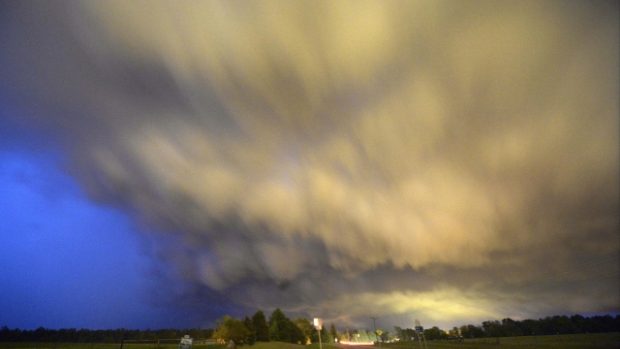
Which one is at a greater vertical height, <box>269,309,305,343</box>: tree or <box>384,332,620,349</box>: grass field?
<box>269,309,305,343</box>: tree

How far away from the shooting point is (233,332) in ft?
332

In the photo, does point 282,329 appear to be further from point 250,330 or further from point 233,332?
point 233,332

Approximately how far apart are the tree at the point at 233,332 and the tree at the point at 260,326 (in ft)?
34.8

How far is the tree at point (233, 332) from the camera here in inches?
3925

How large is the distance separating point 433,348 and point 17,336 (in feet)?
638

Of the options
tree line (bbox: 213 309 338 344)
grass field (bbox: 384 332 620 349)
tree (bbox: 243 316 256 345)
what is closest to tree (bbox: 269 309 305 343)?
tree line (bbox: 213 309 338 344)

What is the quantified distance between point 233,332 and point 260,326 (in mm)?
20126

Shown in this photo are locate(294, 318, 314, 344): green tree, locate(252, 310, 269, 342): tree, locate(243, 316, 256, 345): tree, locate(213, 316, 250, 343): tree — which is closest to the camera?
locate(213, 316, 250, 343): tree

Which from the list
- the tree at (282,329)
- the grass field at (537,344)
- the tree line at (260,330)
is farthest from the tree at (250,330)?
the grass field at (537,344)

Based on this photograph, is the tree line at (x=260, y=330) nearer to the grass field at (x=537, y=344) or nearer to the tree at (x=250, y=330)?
the tree at (x=250, y=330)

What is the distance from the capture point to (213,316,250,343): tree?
9969 cm

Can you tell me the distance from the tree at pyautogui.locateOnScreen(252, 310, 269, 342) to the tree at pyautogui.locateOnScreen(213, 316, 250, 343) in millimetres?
10621

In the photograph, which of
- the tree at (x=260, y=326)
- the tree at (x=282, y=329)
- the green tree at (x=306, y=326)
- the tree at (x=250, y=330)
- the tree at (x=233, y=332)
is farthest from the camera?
the green tree at (x=306, y=326)

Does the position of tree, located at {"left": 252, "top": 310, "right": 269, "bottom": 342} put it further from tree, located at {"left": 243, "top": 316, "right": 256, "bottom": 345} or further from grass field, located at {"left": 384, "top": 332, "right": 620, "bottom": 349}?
grass field, located at {"left": 384, "top": 332, "right": 620, "bottom": 349}
